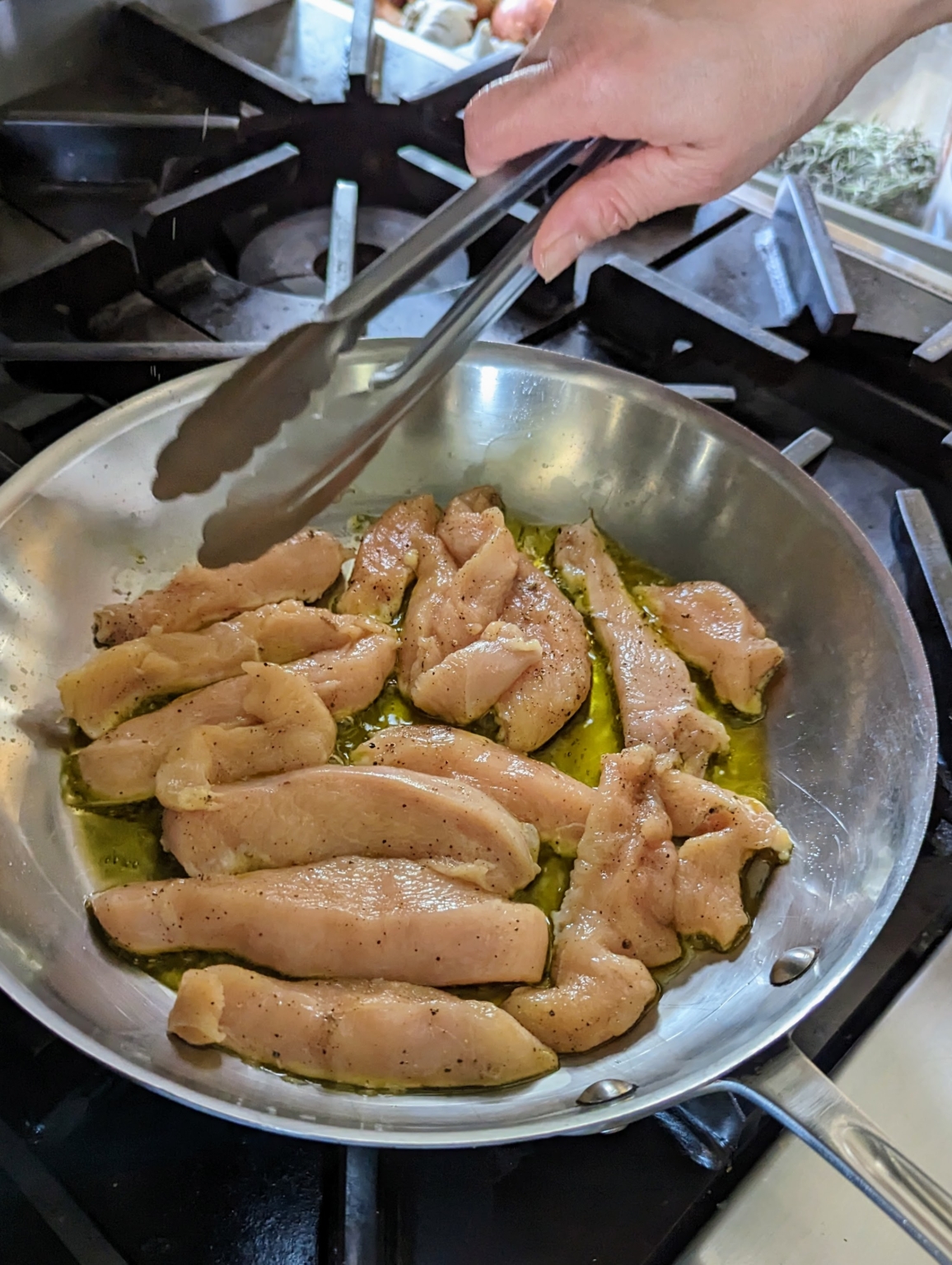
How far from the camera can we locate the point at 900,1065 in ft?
3.23

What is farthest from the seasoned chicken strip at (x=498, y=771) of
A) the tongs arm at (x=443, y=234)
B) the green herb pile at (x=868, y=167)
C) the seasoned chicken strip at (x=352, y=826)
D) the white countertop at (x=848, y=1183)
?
the green herb pile at (x=868, y=167)

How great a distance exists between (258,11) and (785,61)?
5.52ft

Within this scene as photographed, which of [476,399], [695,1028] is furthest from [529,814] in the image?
[476,399]

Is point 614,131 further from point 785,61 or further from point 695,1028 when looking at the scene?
point 695,1028

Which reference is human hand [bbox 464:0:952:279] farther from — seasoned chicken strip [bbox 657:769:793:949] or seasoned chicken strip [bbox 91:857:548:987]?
seasoned chicken strip [bbox 91:857:548:987]

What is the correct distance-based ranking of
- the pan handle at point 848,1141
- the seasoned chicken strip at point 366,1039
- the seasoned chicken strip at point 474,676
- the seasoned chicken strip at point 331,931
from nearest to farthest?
the pan handle at point 848,1141
the seasoned chicken strip at point 366,1039
the seasoned chicken strip at point 331,931
the seasoned chicken strip at point 474,676

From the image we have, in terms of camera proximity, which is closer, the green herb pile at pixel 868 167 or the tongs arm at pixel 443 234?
the tongs arm at pixel 443 234

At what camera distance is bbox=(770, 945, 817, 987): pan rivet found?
1.02m

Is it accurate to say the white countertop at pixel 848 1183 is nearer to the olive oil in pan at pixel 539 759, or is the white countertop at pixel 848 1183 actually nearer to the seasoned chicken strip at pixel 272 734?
the olive oil in pan at pixel 539 759

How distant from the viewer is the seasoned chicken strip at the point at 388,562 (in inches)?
57.1

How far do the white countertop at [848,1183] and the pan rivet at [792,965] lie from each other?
9 cm

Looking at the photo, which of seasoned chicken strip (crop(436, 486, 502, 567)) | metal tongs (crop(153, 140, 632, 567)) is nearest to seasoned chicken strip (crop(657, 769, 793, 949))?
seasoned chicken strip (crop(436, 486, 502, 567))

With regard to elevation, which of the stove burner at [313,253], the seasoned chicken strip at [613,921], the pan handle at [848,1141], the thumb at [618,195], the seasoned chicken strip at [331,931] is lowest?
the seasoned chicken strip at [331,931]

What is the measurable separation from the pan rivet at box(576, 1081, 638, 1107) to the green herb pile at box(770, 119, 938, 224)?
2290 millimetres
